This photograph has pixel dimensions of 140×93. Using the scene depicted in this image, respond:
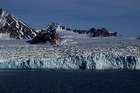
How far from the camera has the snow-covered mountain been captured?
111750mm

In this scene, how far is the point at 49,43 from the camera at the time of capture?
264 ft

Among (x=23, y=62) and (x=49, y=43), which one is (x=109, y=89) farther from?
(x=49, y=43)

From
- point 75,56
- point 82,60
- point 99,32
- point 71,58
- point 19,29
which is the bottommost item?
point 82,60

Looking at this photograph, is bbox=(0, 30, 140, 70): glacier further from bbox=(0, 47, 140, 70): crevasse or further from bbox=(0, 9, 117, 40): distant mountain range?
bbox=(0, 9, 117, 40): distant mountain range

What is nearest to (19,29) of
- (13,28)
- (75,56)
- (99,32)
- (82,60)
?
(13,28)

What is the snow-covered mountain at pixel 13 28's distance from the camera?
111750 millimetres

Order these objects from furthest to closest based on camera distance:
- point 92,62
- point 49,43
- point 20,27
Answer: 1. point 20,27
2. point 49,43
3. point 92,62

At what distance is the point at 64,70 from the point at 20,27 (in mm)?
51997

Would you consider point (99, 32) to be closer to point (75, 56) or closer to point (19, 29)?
point (19, 29)

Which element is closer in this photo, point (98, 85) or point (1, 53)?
point (98, 85)

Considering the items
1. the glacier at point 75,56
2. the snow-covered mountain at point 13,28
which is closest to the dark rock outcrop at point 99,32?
the snow-covered mountain at point 13,28

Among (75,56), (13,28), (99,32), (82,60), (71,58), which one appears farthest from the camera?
(13,28)

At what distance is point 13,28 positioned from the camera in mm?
119562

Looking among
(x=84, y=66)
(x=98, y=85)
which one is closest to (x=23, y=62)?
(x=84, y=66)
